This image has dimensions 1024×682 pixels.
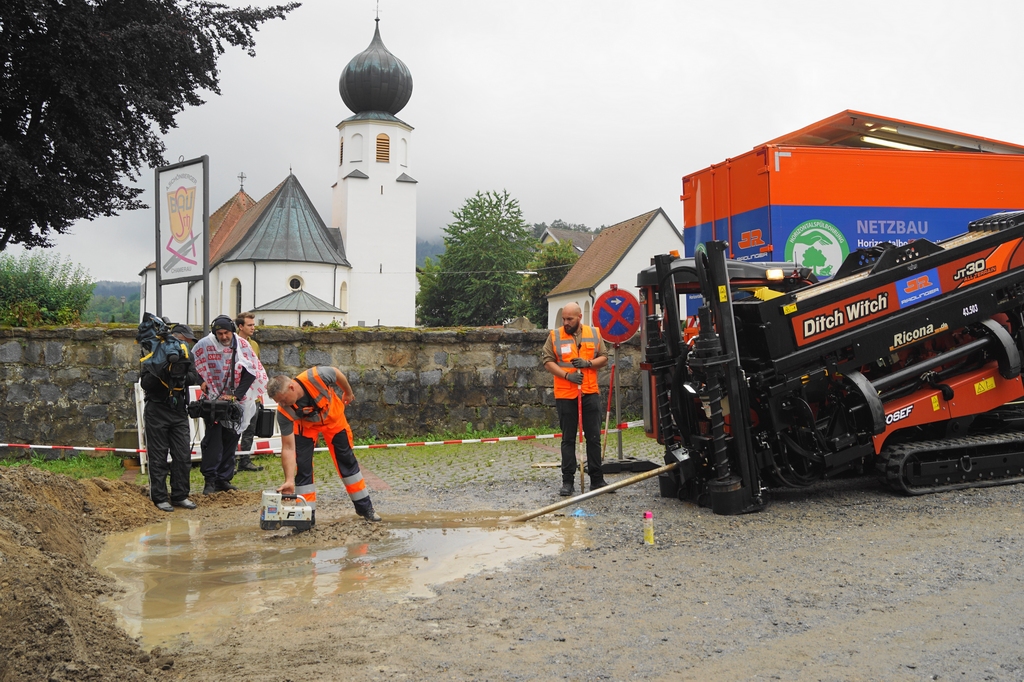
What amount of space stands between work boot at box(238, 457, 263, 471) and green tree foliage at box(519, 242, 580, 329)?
2403 inches

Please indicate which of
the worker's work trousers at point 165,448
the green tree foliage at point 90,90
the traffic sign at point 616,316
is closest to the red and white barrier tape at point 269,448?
the traffic sign at point 616,316

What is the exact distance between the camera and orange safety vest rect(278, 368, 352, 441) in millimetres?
7461

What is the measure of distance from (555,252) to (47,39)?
2339 inches

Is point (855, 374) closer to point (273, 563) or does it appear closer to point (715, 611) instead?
point (715, 611)

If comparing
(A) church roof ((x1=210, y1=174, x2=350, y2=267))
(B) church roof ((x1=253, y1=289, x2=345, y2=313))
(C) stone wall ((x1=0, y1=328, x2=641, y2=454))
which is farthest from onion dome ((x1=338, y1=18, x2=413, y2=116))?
(C) stone wall ((x1=0, y1=328, x2=641, y2=454))

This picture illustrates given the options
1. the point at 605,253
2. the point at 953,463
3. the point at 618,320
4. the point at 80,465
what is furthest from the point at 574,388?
the point at 605,253

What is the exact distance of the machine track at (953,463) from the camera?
7.67 meters

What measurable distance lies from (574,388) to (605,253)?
53924 mm

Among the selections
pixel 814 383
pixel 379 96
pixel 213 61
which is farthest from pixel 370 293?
pixel 814 383

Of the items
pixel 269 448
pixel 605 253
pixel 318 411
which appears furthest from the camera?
pixel 605 253

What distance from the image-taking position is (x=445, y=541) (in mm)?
6941

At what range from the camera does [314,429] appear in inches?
301

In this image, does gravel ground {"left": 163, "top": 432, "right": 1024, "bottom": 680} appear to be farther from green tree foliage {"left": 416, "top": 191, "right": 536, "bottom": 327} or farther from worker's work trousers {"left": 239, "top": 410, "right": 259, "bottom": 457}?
green tree foliage {"left": 416, "top": 191, "right": 536, "bottom": 327}

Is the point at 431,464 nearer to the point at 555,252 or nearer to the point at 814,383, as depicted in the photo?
the point at 814,383
